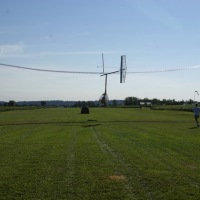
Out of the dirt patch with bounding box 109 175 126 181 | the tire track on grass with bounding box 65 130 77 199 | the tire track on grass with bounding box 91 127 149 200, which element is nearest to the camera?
the tire track on grass with bounding box 91 127 149 200

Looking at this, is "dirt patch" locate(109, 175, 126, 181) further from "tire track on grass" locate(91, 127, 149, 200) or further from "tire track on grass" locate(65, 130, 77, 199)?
"tire track on grass" locate(65, 130, 77, 199)

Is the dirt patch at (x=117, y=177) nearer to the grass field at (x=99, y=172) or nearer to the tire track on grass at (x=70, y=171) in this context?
the grass field at (x=99, y=172)

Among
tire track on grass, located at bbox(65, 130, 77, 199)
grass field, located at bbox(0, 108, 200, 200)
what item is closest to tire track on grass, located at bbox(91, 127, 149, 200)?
→ grass field, located at bbox(0, 108, 200, 200)

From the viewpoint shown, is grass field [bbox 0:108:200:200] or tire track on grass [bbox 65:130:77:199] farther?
tire track on grass [bbox 65:130:77:199]

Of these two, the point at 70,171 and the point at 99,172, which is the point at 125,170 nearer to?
the point at 99,172

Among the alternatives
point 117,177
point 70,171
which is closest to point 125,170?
point 117,177

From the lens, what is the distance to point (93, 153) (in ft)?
54.5

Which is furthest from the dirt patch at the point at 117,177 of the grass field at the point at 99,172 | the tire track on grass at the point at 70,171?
the tire track on grass at the point at 70,171

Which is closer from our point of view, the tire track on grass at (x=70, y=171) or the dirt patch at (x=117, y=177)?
the tire track on grass at (x=70, y=171)

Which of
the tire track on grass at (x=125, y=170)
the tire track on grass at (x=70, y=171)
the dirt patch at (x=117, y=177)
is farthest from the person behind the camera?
the dirt patch at (x=117, y=177)

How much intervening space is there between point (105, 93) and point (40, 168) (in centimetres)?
7889

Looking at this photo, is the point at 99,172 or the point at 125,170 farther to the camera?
the point at 125,170

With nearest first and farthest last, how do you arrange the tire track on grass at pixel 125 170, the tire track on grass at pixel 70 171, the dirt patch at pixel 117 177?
1. the tire track on grass at pixel 125 170
2. the tire track on grass at pixel 70 171
3. the dirt patch at pixel 117 177

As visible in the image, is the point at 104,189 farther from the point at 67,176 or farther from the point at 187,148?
the point at 187,148
